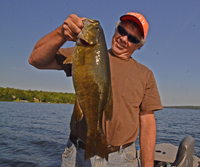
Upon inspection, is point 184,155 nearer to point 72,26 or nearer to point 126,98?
point 126,98

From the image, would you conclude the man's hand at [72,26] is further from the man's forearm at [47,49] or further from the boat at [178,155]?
the boat at [178,155]

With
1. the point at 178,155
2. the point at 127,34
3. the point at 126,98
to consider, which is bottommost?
the point at 178,155

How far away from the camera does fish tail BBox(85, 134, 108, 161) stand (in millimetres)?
2432

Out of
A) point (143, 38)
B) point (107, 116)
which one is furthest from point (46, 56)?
point (143, 38)

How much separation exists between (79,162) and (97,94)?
3.96 ft

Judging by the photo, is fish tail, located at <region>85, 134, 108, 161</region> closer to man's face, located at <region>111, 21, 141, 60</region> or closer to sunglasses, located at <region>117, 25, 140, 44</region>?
man's face, located at <region>111, 21, 141, 60</region>

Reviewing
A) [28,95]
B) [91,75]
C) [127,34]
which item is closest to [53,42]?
[91,75]

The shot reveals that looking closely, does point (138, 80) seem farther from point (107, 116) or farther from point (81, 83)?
point (81, 83)

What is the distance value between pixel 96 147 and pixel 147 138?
1.22 meters

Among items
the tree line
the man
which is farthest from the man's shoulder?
the tree line

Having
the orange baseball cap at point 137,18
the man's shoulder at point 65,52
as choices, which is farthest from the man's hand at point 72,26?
the orange baseball cap at point 137,18

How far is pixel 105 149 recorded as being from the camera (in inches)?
97.4

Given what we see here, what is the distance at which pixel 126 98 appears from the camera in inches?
117

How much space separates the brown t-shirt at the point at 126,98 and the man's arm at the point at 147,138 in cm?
15
